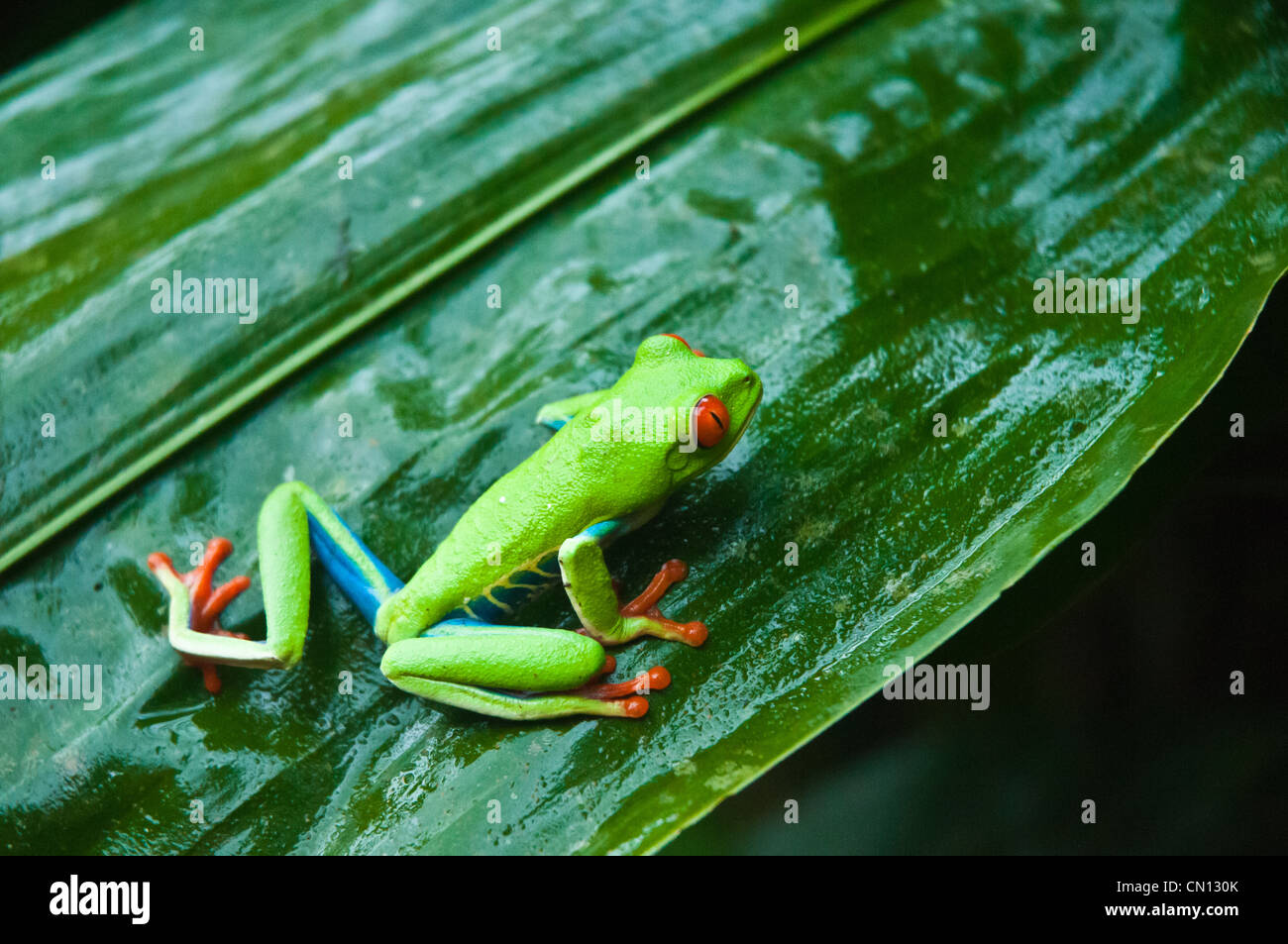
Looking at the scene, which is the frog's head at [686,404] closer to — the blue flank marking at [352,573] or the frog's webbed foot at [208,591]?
the blue flank marking at [352,573]

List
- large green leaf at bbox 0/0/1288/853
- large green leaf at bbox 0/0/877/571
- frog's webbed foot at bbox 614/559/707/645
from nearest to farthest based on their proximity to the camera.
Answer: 1. large green leaf at bbox 0/0/1288/853
2. frog's webbed foot at bbox 614/559/707/645
3. large green leaf at bbox 0/0/877/571

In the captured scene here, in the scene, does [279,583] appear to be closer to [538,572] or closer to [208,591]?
[208,591]

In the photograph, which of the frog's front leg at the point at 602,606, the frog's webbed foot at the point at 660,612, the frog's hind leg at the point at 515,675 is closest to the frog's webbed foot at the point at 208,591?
the frog's hind leg at the point at 515,675

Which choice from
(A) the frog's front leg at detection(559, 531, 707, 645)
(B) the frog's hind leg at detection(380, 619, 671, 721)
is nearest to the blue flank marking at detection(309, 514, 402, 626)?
(B) the frog's hind leg at detection(380, 619, 671, 721)

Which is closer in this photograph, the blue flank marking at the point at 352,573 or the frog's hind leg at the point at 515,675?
the frog's hind leg at the point at 515,675

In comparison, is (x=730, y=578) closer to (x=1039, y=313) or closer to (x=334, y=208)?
(x=1039, y=313)

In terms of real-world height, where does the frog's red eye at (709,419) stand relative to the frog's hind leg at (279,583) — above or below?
above

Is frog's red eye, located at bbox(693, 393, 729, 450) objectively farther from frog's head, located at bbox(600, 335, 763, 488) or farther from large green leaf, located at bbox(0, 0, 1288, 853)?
large green leaf, located at bbox(0, 0, 1288, 853)
